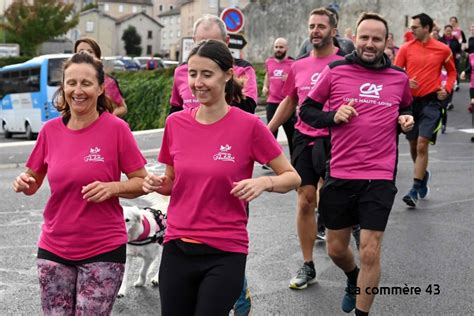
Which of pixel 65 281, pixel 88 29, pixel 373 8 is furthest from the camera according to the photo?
pixel 88 29

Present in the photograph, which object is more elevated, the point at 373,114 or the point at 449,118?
the point at 373,114

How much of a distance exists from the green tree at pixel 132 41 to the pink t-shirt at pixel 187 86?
4706 inches

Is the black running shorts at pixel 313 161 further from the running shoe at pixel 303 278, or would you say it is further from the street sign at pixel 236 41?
the street sign at pixel 236 41

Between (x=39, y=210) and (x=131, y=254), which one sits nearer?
(x=131, y=254)

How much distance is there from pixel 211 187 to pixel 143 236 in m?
2.41

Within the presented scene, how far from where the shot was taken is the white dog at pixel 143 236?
580 centimetres

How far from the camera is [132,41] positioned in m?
124

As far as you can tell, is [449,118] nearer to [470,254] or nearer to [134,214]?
[470,254]

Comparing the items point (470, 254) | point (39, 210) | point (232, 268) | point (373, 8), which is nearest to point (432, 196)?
point (470, 254)

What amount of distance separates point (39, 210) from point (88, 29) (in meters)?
122

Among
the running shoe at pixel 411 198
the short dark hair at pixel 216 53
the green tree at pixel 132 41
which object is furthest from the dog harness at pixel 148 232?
the green tree at pixel 132 41

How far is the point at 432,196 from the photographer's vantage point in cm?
1027

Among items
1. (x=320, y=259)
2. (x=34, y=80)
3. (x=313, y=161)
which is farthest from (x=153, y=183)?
(x=34, y=80)

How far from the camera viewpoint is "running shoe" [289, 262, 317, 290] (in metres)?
6.17
